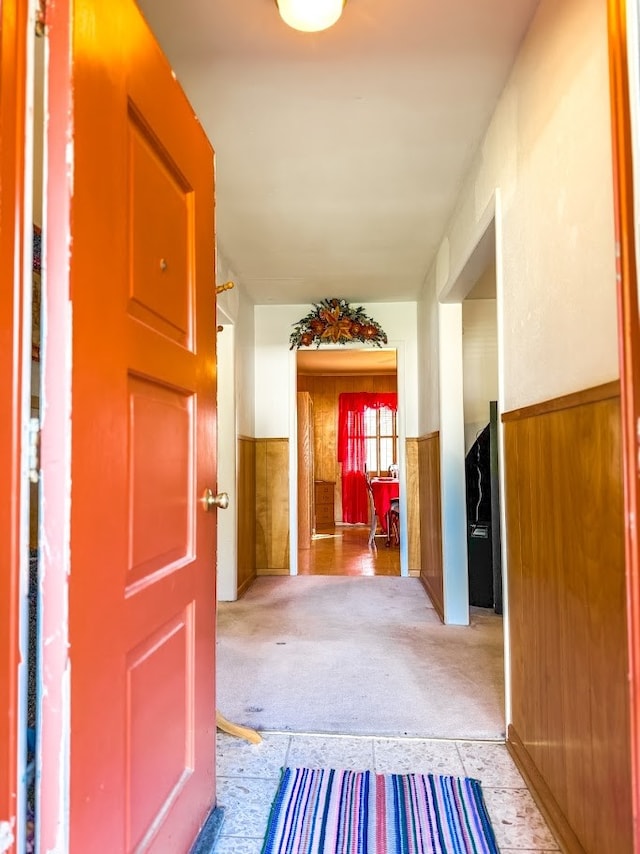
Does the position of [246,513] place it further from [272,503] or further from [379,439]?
[379,439]

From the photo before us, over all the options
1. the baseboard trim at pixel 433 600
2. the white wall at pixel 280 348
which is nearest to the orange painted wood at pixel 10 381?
the baseboard trim at pixel 433 600

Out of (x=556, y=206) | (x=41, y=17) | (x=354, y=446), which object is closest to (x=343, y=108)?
(x=556, y=206)

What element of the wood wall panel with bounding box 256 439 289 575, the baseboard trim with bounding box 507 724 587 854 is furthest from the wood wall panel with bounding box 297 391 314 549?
the baseboard trim with bounding box 507 724 587 854

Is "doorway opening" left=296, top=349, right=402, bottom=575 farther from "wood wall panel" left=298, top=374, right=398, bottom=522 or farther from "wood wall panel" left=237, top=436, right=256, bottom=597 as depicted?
"wood wall panel" left=237, top=436, right=256, bottom=597

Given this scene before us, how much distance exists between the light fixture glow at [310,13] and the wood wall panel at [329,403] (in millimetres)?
6766

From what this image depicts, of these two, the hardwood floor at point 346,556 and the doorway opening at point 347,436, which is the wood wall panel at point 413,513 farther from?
the doorway opening at point 347,436

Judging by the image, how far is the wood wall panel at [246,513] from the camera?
399cm

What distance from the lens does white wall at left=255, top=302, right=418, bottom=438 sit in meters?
4.66

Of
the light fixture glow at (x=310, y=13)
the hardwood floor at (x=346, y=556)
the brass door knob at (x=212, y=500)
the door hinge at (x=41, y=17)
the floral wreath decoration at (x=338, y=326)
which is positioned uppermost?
the light fixture glow at (x=310, y=13)

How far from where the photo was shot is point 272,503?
4.74 meters

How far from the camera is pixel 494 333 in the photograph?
4.20m

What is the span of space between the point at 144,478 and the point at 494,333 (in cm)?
366

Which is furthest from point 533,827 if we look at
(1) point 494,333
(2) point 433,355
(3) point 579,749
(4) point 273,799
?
(1) point 494,333

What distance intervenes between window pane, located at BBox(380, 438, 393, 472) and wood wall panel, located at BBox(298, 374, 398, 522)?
0.70 m
